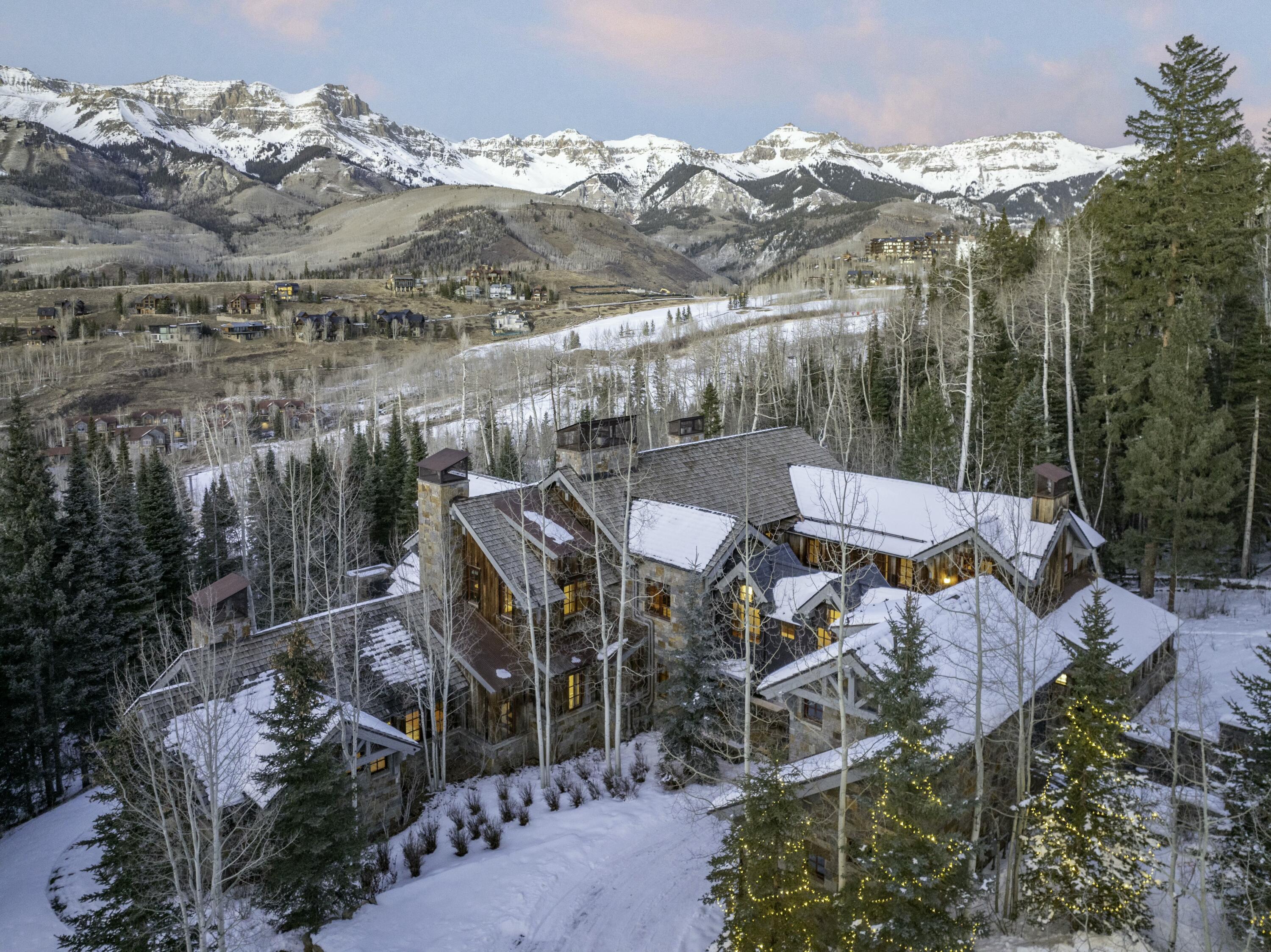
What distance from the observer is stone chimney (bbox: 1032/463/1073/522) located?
22.2 m

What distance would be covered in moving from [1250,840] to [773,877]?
8291 millimetres

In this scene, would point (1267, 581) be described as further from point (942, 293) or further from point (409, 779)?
point (409, 779)

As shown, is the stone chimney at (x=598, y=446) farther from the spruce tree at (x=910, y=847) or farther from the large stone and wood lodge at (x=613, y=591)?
the spruce tree at (x=910, y=847)

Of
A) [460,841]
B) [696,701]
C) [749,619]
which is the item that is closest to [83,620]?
[460,841]

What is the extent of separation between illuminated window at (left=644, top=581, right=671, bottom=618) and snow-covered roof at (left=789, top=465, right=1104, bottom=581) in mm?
5802

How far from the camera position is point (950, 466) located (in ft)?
109

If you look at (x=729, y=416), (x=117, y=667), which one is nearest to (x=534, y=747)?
(x=117, y=667)

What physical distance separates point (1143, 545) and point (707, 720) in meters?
20.9

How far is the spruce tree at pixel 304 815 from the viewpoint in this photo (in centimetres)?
1377

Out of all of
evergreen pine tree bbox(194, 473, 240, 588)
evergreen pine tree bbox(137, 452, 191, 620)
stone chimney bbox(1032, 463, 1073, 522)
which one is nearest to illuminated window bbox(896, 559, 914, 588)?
stone chimney bbox(1032, 463, 1073, 522)

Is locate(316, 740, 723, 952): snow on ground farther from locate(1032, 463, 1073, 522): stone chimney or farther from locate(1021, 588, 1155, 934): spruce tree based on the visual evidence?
locate(1032, 463, 1073, 522): stone chimney

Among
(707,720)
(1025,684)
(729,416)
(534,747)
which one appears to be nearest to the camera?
(1025,684)

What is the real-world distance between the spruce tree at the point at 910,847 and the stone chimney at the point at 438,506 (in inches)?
592

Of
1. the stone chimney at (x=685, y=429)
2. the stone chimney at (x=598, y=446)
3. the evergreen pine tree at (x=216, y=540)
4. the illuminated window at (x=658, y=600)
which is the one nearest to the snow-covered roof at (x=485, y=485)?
the stone chimney at (x=598, y=446)
